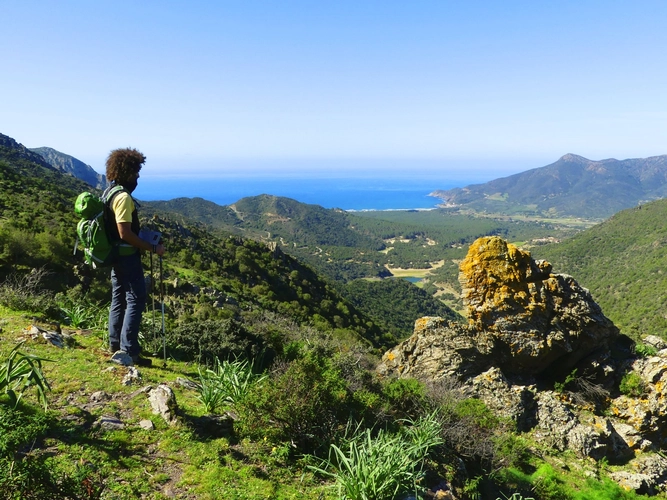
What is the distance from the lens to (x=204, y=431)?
395 centimetres

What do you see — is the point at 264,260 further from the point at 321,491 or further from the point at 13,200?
the point at 321,491

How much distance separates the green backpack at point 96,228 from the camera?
14.3 feet

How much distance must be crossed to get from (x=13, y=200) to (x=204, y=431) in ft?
98.6

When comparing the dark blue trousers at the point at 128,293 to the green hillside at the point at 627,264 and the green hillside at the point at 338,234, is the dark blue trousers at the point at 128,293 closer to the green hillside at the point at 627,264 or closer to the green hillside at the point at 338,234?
the green hillside at the point at 627,264

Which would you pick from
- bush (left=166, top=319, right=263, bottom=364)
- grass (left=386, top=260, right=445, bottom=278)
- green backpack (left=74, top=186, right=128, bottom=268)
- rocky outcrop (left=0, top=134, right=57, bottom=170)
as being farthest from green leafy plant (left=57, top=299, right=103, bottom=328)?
grass (left=386, top=260, right=445, bottom=278)

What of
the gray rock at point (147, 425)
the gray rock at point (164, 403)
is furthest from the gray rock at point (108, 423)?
the gray rock at point (164, 403)

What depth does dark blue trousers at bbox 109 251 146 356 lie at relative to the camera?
4684mm

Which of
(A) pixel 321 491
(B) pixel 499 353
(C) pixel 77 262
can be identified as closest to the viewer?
(A) pixel 321 491

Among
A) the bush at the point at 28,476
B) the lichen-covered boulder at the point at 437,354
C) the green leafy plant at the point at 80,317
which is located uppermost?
the bush at the point at 28,476

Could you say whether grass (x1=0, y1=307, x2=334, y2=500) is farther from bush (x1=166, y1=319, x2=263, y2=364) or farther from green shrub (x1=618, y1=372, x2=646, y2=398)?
green shrub (x1=618, y1=372, x2=646, y2=398)

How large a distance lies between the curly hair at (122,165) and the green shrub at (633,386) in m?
12.3

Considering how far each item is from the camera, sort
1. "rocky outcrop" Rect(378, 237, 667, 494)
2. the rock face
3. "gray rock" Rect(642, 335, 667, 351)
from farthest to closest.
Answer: "gray rock" Rect(642, 335, 667, 351) → the rock face → "rocky outcrop" Rect(378, 237, 667, 494)

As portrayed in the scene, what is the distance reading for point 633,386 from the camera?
9.75m

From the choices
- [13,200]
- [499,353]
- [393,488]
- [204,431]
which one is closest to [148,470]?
[204,431]
